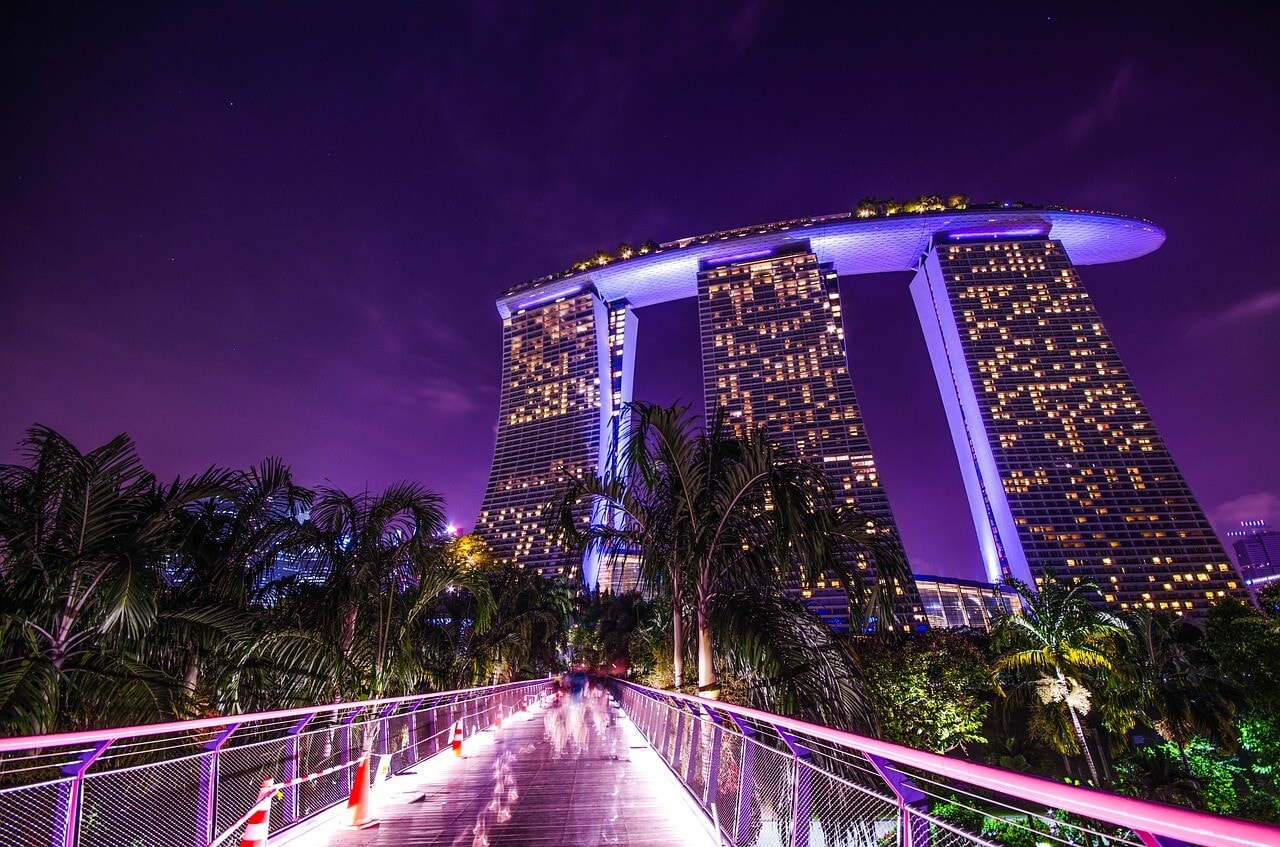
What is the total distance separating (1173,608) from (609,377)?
242 feet

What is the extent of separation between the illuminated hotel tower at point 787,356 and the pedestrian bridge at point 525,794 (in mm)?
66663

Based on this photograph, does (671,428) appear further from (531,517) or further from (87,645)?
(531,517)

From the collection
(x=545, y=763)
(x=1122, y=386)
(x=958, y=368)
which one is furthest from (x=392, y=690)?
(x=1122, y=386)

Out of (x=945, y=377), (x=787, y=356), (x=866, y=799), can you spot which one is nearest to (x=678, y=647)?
(x=866, y=799)

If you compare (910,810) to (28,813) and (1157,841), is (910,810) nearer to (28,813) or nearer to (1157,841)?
(1157,841)

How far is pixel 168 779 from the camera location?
372 cm

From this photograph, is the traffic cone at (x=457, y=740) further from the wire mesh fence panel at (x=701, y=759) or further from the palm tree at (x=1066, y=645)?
the palm tree at (x=1066, y=645)

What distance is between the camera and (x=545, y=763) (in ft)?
24.7

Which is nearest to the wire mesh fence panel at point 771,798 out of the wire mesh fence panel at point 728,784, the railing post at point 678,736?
the wire mesh fence panel at point 728,784

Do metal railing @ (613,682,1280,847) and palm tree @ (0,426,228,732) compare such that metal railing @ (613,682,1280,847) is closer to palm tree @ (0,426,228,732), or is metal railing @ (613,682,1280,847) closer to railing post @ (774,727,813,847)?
railing post @ (774,727,813,847)

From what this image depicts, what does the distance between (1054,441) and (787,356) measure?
34768mm

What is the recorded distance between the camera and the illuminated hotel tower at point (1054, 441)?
6681 cm

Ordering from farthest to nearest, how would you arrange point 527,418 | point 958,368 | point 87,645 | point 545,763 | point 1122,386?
1. point 527,418
2. point 958,368
3. point 1122,386
4. point 545,763
5. point 87,645

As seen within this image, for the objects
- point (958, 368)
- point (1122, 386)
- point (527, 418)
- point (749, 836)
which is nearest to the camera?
point (749, 836)
